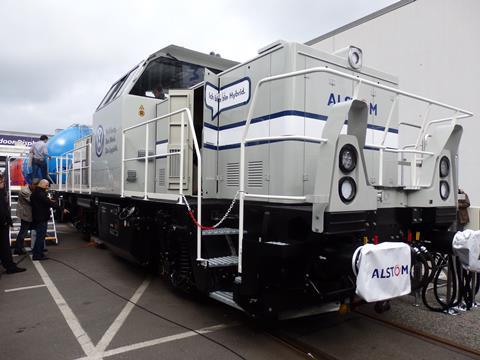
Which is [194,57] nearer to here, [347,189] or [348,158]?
[348,158]

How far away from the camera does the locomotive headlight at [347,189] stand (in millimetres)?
3121

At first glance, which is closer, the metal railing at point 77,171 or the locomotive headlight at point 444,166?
the locomotive headlight at point 444,166

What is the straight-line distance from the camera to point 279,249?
3.15 metres

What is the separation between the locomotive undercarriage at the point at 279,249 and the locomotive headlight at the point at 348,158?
371 mm

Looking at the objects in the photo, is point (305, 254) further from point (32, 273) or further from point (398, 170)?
point (32, 273)

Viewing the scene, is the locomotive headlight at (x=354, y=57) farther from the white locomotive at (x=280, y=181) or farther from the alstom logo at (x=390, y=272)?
the alstom logo at (x=390, y=272)

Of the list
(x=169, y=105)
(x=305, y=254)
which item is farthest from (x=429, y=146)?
(x=169, y=105)

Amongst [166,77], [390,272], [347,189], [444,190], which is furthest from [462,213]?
[166,77]

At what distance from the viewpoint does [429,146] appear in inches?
161

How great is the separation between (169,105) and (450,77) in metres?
7.36

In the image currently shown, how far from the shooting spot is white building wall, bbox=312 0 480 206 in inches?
348

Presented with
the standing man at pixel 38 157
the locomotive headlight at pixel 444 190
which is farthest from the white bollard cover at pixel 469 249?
the standing man at pixel 38 157

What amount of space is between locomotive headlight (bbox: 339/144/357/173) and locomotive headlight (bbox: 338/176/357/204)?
0.08 m

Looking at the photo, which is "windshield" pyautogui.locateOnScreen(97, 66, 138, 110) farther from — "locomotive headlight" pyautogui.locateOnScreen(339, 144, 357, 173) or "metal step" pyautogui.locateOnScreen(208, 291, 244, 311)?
"locomotive headlight" pyautogui.locateOnScreen(339, 144, 357, 173)
